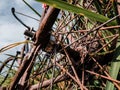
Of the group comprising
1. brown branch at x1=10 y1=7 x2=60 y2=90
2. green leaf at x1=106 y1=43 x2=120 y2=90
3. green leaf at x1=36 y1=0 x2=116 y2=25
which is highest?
brown branch at x1=10 y1=7 x2=60 y2=90

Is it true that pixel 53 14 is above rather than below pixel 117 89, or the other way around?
above

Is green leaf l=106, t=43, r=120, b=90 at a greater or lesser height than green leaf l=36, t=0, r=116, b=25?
lesser

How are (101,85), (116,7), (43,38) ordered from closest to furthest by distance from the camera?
(116,7) < (43,38) < (101,85)

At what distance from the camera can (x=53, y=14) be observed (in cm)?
68

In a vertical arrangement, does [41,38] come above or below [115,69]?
above

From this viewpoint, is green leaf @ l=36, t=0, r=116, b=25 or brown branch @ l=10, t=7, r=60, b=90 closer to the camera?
green leaf @ l=36, t=0, r=116, b=25

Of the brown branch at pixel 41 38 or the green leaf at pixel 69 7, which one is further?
the brown branch at pixel 41 38

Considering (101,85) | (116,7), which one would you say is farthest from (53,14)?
(101,85)

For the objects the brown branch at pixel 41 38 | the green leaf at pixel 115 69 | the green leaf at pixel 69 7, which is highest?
the brown branch at pixel 41 38

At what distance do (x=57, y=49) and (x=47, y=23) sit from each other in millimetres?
104

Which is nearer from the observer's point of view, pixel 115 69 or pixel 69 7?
pixel 69 7

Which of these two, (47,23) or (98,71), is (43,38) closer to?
(47,23)

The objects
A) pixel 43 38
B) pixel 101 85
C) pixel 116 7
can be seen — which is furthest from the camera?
pixel 101 85

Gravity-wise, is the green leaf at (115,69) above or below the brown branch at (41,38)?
below
